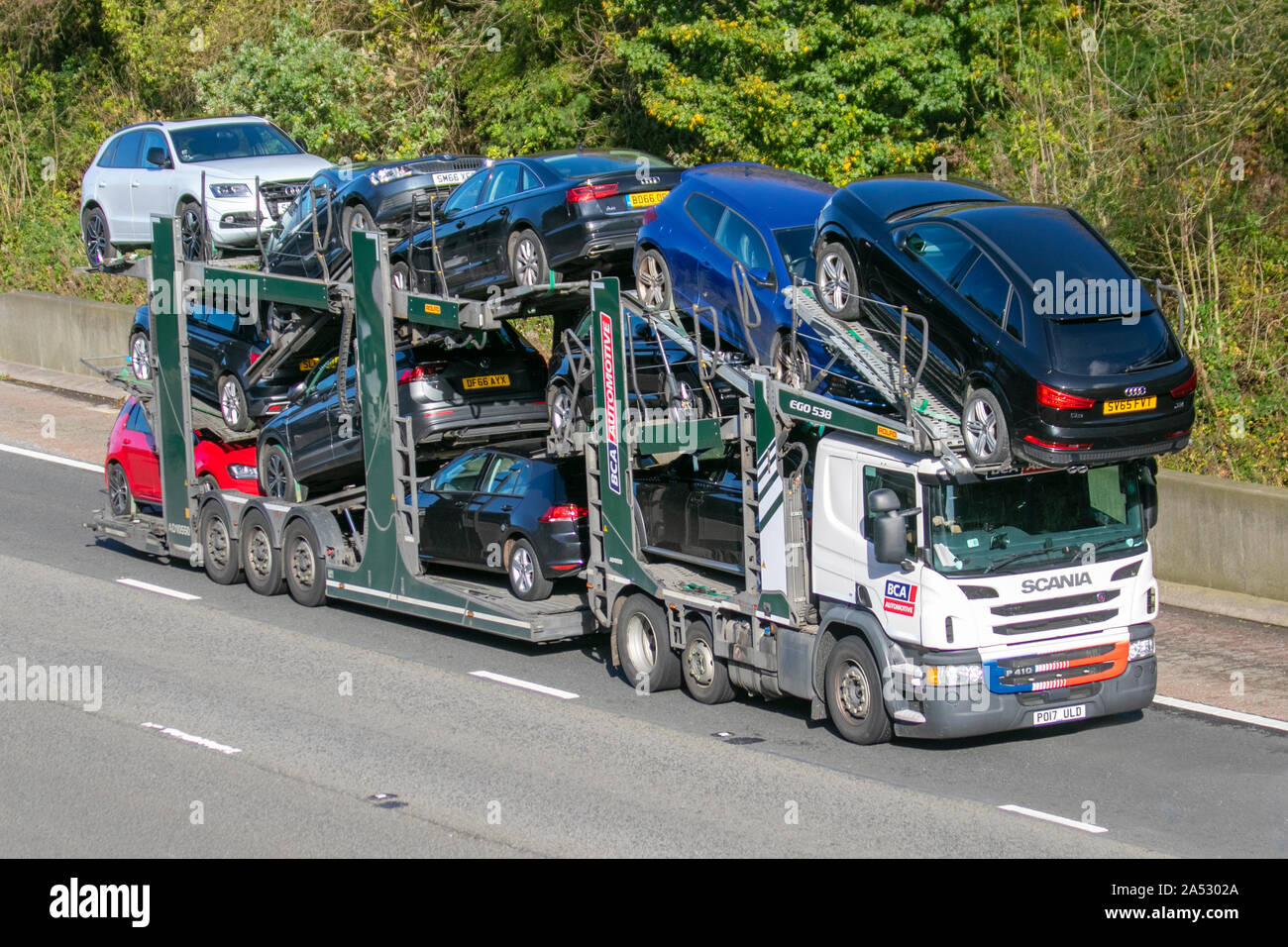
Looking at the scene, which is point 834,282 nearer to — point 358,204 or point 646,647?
point 646,647

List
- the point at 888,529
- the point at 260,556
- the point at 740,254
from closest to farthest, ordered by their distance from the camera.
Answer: the point at 888,529
the point at 740,254
the point at 260,556

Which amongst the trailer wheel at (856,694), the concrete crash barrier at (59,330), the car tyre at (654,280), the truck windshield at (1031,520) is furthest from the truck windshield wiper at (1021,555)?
the concrete crash barrier at (59,330)

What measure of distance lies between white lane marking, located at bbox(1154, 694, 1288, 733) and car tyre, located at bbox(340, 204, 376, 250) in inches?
351

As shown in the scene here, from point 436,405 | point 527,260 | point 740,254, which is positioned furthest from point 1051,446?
point 436,405

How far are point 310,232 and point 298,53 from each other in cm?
1252

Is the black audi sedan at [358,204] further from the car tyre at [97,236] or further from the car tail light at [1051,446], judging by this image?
the car tail light at [1051,446]

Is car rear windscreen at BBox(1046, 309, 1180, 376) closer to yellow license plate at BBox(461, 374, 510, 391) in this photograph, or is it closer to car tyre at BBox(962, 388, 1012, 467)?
car tyre at BBox(962, 388, 1012, 467)

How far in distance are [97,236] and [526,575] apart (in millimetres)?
11478

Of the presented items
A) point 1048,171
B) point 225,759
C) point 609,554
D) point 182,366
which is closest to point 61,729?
point 225,759

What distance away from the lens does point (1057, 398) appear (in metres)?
9.91

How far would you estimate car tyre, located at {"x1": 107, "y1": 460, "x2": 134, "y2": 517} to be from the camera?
18.5m

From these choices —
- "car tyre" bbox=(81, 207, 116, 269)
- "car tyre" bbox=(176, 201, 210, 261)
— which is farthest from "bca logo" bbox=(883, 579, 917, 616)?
"car tyre" bbox=(81, 207, 116, 269)

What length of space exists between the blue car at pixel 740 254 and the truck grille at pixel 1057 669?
2217 mm

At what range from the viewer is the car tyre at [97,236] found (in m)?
22.2
